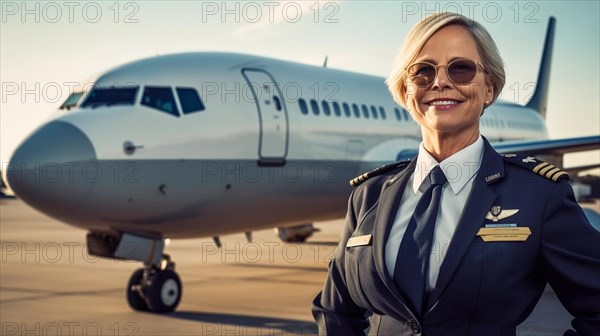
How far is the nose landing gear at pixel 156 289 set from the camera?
32.1 ft

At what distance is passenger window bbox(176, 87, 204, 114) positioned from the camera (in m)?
10.0

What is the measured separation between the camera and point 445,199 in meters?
2.09

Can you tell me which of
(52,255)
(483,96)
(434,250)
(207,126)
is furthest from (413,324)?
(52,255)

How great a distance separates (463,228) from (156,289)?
26.8 ft

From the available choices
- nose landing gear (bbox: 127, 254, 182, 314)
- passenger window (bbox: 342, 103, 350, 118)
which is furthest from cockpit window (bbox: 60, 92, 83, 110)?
passenger window (bbox: 342, 103, 350, 118)

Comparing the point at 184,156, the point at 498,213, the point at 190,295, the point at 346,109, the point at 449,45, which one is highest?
the point at 449,45

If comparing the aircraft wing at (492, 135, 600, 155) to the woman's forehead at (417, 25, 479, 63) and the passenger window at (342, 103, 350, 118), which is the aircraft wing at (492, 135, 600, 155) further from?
the woman's forehead at (417, 25, 479, 63)

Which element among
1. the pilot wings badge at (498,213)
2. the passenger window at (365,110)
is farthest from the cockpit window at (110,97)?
the pilot wings badge at (498,213)

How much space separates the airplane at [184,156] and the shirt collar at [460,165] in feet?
23.2

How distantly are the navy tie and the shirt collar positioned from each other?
2cm

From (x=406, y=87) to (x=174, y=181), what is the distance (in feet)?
25.0

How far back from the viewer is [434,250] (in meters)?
2.02

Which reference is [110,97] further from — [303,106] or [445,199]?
[445,199]

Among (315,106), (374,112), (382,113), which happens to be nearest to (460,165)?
(315,106)
